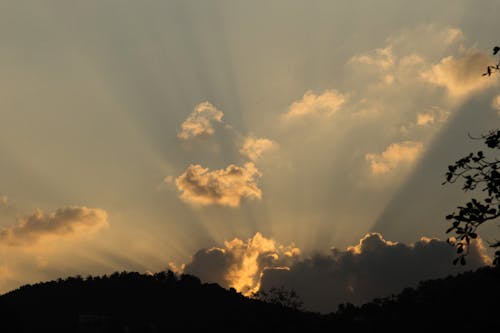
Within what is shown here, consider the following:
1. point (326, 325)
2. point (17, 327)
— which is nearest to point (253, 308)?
point (326, 325)

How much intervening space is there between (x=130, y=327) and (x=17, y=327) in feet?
274

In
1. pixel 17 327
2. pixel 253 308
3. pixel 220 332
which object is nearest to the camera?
pixel 17 327

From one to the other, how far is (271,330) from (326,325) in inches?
617

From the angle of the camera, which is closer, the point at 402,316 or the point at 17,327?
the point at 17,327

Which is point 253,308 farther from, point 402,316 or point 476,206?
point 476,206

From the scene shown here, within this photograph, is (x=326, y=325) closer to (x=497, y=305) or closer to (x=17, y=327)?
(x=497, y=305)

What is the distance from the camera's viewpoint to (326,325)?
543ft

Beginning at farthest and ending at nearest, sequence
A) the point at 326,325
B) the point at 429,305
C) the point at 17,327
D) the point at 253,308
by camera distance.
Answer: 1. the point at 253,308
2. the point at 326,325
3. the point at 429,305
4. the point at 17,327

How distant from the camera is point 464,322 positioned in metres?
134

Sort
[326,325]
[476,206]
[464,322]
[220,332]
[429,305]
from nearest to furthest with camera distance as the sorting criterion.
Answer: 1. [476,206]
2. [464,322]
3. [429,305]
4. [326,325]
5. [220,332]

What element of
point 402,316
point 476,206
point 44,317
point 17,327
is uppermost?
point 44,317

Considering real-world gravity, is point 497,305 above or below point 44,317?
below

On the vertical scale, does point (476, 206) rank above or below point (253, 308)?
below

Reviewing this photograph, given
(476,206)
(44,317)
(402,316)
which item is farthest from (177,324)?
(476,206)
